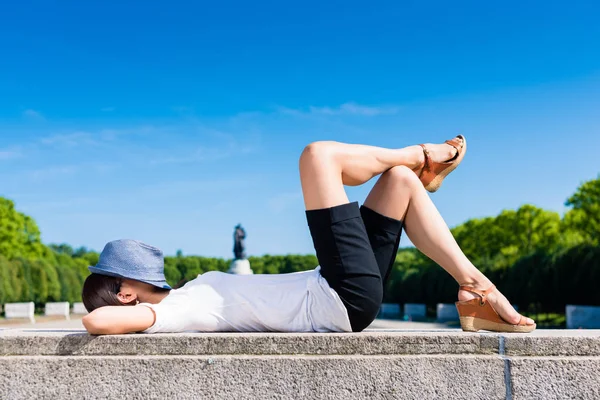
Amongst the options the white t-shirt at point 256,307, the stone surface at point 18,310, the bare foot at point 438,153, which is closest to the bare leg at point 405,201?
the bare foot at point 438,153

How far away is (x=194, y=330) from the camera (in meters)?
3.72

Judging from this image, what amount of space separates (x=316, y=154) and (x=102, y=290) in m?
1.40

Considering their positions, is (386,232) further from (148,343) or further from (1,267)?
(1,267)

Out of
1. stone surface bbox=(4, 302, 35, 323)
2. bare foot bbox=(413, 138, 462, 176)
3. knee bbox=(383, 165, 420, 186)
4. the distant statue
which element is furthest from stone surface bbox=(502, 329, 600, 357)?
the distant statue

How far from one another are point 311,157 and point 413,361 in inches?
46.3

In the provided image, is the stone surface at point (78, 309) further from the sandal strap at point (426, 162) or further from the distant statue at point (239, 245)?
the sandal strap at point (426, 162)

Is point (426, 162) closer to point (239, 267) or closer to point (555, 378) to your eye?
point (555, 378)

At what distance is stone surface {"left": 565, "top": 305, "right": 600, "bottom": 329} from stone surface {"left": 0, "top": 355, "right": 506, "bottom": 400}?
22675 mm

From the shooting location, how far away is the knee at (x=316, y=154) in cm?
357

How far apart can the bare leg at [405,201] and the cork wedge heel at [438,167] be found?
35 centimetres

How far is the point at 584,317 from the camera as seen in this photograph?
24188 mm

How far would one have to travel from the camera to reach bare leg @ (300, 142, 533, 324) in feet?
12.1

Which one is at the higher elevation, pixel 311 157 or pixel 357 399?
pixel 311 157

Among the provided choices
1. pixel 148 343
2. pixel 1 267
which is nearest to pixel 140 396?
pixel 148 343
